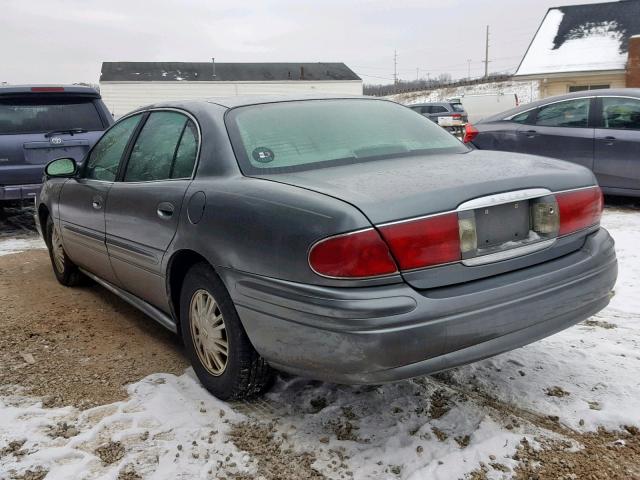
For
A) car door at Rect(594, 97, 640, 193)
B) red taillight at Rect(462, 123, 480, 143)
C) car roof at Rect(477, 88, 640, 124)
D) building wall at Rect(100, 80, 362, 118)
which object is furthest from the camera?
building wall at Rect(100, 80, 362, 118)

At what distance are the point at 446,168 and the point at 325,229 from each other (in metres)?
0.79

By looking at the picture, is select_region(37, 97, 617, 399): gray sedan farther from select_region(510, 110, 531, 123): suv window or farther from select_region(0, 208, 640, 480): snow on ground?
select_region(510, 110, 531, 123): suv window

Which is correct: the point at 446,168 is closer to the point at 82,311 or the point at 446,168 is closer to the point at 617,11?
the point at 82,311

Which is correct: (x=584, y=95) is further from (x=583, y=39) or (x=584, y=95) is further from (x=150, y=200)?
(x=583, y=39)

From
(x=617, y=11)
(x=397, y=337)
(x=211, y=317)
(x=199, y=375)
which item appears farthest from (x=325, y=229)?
(x=617, y=11)

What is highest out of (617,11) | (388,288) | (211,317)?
(617,11)

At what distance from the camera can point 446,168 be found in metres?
2.67

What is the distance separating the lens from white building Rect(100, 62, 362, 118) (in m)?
44.2

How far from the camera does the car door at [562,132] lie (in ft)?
23.8

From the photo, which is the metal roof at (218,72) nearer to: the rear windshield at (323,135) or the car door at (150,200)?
the car door at (150,200)

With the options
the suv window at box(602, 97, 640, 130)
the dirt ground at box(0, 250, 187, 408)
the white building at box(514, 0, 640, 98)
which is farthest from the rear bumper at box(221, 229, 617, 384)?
the white building at box(514, 0, 640, 98)

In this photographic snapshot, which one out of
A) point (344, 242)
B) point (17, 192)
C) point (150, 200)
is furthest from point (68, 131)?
point (344, 242)

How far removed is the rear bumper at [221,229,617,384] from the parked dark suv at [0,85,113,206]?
539 cm

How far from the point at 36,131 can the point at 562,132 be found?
656 centimetres
